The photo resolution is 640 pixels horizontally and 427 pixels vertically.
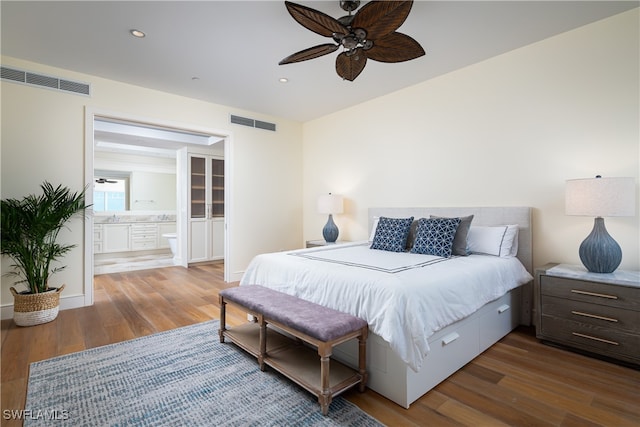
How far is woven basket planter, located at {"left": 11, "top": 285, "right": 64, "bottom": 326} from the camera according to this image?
3.01 m

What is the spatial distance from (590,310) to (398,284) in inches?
65.7

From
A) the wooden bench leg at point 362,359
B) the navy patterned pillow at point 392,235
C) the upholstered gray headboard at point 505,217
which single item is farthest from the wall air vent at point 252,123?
the wooden bench leg at point 362,359

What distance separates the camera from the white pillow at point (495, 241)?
9.61 ft

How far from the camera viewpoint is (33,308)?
3.04 meters

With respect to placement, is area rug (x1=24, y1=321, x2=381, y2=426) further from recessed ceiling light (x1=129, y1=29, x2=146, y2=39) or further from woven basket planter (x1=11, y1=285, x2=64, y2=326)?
recessed ceiling light (x1=129, y1=29, x2=146, y2=39)

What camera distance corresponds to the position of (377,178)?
4.46m

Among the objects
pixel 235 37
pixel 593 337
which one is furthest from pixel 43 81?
pixel 593 337

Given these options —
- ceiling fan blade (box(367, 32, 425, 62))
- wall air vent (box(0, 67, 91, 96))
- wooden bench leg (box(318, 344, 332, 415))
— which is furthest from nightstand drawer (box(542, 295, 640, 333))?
wall air vent (box(0, 67, 91, 96))

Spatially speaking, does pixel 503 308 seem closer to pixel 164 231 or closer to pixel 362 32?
pixel 362 32

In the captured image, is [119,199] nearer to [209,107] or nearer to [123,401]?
[209,107]

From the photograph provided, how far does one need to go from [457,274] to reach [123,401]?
227 cm

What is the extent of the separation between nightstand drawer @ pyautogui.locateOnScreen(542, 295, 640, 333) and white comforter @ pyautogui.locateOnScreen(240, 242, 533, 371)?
31 centimetres

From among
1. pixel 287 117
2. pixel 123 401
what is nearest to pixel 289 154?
pixel 287 117

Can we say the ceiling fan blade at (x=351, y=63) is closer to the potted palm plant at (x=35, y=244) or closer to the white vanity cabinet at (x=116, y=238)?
the potted palm plant at (x=35, y=244)
